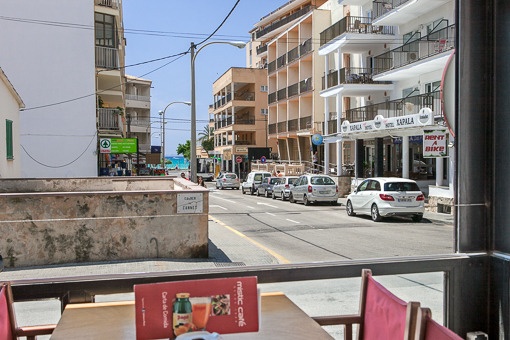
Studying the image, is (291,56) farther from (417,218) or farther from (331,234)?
(331,234)

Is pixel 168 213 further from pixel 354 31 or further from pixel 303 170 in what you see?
pixel 303 170

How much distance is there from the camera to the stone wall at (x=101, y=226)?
8.66m

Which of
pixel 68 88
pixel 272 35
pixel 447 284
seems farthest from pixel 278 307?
pixel 272 35

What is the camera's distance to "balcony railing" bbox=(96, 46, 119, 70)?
2675 cm

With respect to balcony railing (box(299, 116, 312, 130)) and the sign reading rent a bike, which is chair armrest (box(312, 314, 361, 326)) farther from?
balcony railing (box(299, 116, 312, 130))

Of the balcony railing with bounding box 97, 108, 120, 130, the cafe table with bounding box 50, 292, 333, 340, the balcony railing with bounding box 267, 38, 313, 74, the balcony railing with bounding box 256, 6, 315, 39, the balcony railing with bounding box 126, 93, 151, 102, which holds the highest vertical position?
the balcony railing with bounding box 256, 6, 315, 39

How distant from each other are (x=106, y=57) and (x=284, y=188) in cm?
1177

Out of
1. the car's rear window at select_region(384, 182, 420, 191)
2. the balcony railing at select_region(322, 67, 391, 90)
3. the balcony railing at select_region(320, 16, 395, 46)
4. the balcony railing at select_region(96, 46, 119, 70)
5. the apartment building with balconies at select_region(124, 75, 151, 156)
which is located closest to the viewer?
the car's rear window at select_region(384, 182, 420, 191)

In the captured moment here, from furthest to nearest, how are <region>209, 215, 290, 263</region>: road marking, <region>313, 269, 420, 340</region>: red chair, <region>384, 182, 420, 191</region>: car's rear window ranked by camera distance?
1. <region>384, 182, 420, 191</region>: car's rear window
2. <region>209, 215, 290, 263</region>: road marking
3. <region>313, 269, 420, 340</region>: red chair

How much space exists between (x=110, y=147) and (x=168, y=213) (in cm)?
1910

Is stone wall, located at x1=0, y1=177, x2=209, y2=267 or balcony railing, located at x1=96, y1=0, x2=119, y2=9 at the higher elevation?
balcony railing, located at x1=96, y1=0, x2=119, y2=9

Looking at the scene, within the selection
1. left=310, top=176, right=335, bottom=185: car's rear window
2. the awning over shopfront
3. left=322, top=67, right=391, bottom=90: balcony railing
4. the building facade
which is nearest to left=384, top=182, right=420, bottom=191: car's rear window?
the awning over shopfront

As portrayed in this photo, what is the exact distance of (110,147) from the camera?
1075 inches

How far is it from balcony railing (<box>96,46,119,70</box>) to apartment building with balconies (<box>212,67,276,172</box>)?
86.3ft
